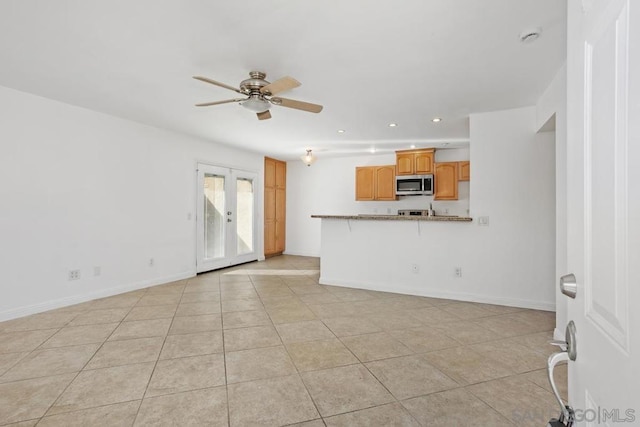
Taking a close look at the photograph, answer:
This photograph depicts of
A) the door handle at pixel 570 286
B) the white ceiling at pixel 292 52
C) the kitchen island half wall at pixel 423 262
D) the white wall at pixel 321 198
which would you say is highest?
the white ceiling at pixel 292 52

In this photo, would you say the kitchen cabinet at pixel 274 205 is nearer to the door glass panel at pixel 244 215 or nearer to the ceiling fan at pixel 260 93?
the door glass panel at pixel 244 215

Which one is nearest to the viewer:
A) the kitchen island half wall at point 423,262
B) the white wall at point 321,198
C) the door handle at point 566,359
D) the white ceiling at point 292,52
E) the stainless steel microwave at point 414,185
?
the door handle at point 566,359

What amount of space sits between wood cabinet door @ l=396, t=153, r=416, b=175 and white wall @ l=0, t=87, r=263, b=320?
4023mm

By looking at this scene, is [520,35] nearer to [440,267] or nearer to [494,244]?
[494,244]

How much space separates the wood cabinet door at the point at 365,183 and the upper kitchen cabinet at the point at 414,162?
2.13 feet

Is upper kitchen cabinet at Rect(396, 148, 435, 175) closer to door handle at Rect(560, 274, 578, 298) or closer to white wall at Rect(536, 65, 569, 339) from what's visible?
white wall at Rect(536, 65, 569, 339)

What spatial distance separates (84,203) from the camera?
3.94m

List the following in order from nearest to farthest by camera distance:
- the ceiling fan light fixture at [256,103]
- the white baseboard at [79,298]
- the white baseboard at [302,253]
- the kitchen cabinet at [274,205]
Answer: the ceiling fan light fixture at [256,103], the white baseboard at [79,298], the kitchen cabinet at [274,205], the white baseboard at [302,253]

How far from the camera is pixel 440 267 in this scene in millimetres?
4191

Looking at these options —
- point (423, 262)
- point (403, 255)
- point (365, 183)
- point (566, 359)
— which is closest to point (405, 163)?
point (365, 183)

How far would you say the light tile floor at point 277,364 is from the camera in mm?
1813

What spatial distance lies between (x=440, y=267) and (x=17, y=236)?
5.07 meters

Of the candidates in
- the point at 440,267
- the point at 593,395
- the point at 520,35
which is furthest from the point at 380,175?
the point at 593,395

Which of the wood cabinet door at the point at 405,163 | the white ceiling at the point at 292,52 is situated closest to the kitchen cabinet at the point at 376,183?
the wood cabinet door at the point at 405,163
